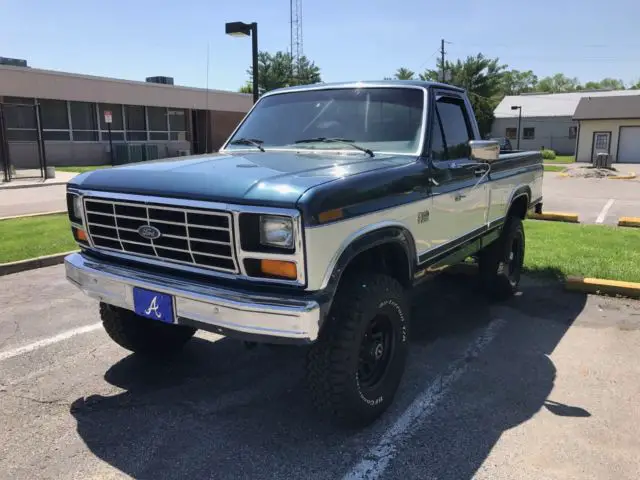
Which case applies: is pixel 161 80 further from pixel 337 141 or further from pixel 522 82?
pixel 522 82

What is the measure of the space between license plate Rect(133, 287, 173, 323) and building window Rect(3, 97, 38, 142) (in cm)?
2592

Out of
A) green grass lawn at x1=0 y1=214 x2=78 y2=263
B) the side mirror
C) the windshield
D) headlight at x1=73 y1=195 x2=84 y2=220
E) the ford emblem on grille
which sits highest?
the windshield

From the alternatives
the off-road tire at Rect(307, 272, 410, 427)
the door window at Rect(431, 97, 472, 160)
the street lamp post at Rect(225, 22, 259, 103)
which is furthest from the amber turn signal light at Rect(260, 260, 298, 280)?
the street lamp post at Rect(225, 22, 259, 103)

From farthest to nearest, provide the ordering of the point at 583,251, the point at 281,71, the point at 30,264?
the point at 281,71 < the point at 583,251 < the point at 30,264

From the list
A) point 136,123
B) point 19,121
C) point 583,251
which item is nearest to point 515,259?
point 583,251

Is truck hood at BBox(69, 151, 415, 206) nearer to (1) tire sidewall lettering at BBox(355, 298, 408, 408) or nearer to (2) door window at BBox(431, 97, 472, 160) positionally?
(2) door window at BBox(431, 97, 472, 160)

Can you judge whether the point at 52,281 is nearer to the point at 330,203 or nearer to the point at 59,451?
the point at 59,451

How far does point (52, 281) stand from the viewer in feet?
21.6

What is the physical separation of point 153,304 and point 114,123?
29.3m

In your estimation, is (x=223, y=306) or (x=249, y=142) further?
(x=249, y=142)

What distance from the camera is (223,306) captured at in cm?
285

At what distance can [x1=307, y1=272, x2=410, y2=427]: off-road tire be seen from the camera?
3.06 metres

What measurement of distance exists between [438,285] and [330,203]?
4.00 meters

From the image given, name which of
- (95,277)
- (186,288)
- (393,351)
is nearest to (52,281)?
(95,277)
